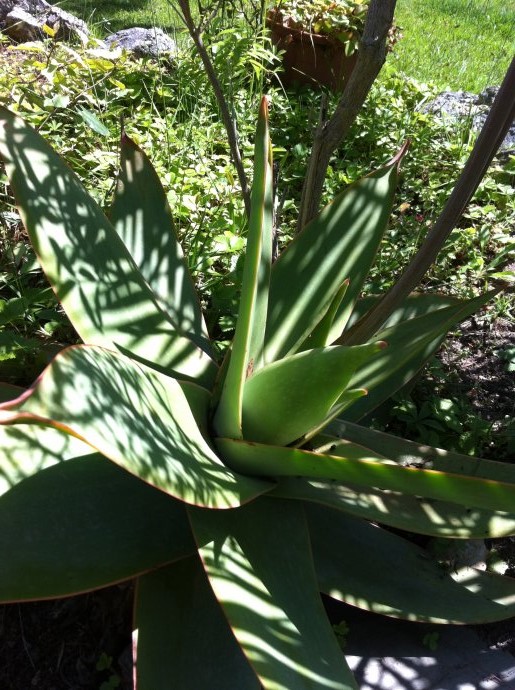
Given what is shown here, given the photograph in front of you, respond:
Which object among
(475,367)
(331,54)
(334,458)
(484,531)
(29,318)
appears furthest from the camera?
(331,54)

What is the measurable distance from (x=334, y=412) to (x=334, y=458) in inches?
9.1

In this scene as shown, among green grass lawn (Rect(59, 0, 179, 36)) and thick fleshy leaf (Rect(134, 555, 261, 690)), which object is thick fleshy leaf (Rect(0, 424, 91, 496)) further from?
green grass lawn (Rect(59, 0, 179, 36))

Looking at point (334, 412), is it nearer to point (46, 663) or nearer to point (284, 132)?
point (46, 663)

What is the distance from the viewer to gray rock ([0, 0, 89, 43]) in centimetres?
379

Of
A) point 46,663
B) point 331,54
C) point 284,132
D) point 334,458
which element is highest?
point 331,54

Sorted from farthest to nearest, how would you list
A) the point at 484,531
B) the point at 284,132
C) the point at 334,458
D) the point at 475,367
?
the point at 284,132 < the point at 475,367 < the point at 484,531 < the point at 334,458

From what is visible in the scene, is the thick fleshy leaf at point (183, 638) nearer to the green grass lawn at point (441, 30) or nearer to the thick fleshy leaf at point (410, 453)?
the thick fleshy leaf at point (410, 453)

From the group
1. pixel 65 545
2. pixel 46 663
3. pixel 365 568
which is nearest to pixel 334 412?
pixel 365 568

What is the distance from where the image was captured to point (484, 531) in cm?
130

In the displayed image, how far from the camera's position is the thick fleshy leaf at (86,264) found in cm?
130

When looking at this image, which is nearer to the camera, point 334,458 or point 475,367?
point 334,458

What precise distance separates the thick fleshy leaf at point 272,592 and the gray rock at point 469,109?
2.55 metres

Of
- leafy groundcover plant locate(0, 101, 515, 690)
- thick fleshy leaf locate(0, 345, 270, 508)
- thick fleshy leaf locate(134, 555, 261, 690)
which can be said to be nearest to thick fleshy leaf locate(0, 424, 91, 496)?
leafy groundcover plant locate(0, 101, 515, 690)

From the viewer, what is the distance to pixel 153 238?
1.58 meters
